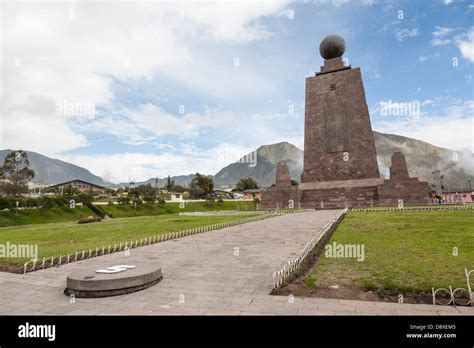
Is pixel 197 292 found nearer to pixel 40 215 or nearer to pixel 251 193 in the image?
pixel 40 215

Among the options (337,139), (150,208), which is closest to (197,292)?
(337,139)

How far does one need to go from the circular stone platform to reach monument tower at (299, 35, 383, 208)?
3425 centimetres

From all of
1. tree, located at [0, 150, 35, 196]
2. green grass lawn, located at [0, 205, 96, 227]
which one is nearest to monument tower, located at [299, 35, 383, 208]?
green grass lawn, located at [0, 205, 96, 227]

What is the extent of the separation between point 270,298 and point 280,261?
3.93m

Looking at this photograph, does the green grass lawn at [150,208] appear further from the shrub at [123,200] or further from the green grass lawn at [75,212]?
the shrub at [123,200]

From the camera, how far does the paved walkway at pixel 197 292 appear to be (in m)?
6.20

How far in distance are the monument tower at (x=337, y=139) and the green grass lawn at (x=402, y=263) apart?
82.1 ft

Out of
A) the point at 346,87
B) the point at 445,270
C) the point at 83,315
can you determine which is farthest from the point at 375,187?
the point at 83,315

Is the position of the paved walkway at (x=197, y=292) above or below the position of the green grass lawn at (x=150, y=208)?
above

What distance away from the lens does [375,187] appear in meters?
38.1

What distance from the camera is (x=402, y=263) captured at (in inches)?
369

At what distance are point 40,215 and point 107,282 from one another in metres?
42.6
